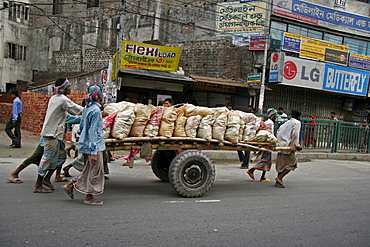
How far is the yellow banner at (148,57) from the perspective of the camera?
1420 cm

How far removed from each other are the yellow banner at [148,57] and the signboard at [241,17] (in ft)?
12.7

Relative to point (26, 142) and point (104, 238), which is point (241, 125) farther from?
point (26, 142)

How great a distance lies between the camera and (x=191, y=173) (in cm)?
570

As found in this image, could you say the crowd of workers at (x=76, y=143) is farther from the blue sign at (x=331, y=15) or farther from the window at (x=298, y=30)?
the blue sign at (x=331, y=15)

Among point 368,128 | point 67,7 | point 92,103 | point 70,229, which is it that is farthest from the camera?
point 67,7

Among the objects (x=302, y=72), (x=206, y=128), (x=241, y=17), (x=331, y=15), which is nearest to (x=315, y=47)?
(x=302, y=72)

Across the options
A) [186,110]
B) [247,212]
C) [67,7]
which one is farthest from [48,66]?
[247,212]

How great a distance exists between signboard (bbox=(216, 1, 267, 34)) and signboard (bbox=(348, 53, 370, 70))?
6.37m

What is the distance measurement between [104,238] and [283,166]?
4835mm

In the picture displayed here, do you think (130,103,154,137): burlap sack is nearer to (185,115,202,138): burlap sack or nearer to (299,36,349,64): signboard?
(185,115,202,138): burlap sack

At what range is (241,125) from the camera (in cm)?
644

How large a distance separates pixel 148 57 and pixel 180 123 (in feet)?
31.2

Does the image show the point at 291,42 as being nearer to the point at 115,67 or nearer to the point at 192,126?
the point at 115,67

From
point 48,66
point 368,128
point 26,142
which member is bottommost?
point 26,142
